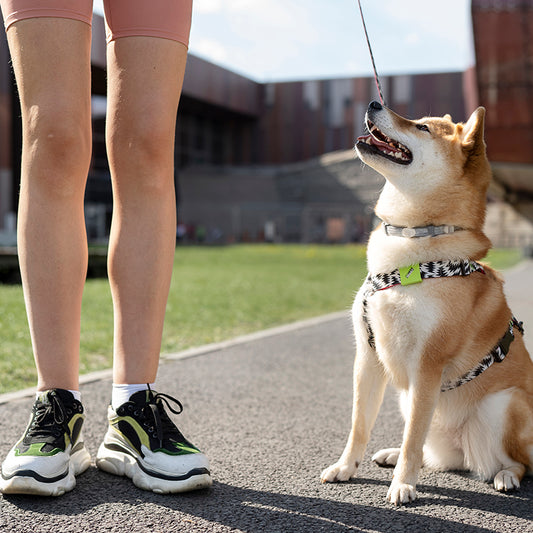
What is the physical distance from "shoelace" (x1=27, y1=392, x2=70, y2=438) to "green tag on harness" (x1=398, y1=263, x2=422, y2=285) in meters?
1.19

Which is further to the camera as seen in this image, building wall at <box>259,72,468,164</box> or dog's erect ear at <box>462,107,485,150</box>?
building wall at <box>259,72,468,164</box>

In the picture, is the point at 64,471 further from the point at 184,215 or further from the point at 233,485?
the point at 184,215

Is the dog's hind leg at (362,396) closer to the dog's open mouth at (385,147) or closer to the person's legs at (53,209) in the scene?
the dog's open mouth at (385,147)

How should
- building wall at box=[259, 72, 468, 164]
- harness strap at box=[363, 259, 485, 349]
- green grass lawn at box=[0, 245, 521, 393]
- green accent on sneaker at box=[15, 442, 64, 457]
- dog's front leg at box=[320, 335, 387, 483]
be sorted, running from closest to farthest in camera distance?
green accent on sneaker at box=[15, 442, 64, 457], harness strap at box=[363, 259, 485, 349], dog's front leg at box=[320, 335, 387, 483], green grass lawn at box=[0, 245, 521, 393], building wall at box=[259, 72, 468, 164]

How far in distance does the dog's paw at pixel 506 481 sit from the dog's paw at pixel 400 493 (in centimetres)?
32

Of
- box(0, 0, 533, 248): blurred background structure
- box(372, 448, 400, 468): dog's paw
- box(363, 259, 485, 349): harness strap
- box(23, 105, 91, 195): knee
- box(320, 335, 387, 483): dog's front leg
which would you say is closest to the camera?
box(23, 105, 91, 195): knee

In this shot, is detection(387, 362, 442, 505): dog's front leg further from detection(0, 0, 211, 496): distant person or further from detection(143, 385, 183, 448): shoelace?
detection(143, 385, 183, 448): shoelace

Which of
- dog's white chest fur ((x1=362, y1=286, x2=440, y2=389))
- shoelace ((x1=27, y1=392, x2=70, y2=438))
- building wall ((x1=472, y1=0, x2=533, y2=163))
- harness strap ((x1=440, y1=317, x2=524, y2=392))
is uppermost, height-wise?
building wall ((x1=472, y1=0, x2=533, y2=163))

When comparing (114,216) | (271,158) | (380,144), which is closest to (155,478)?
(114,216)

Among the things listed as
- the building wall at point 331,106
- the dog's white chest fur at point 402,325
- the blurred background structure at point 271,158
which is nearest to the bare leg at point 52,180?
the dog's white chest fur at point 402,325

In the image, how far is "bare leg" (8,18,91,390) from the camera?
212 centimetres

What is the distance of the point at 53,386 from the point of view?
2.17 metres

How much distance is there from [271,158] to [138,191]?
2035 inches

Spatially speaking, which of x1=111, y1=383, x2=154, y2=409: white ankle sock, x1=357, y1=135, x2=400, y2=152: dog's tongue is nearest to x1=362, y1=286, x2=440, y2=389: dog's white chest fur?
x1=357, y1=135, x2=400, y2=152: dog's tongue
